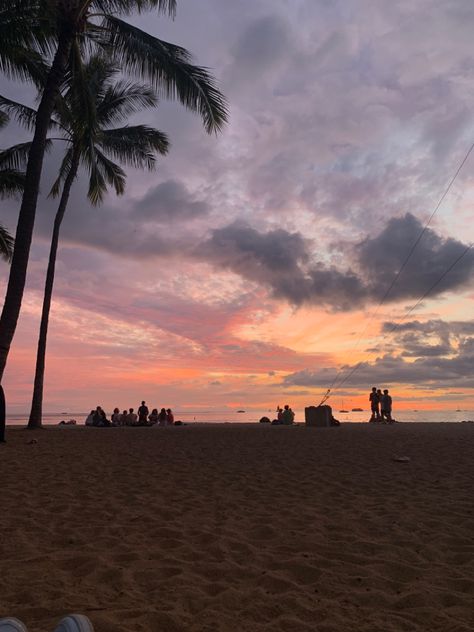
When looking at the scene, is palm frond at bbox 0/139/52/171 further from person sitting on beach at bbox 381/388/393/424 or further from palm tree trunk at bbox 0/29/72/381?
person sitting on beach at bbox 381/388/393/424

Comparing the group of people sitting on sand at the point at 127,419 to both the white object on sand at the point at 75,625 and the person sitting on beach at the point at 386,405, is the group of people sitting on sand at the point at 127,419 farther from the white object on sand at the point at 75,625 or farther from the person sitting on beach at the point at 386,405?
the white object on sand at the point at 75,625

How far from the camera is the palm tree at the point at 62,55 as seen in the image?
10477 millimetres

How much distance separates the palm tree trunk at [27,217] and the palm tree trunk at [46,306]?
6.38 m

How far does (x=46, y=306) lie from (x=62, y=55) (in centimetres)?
880

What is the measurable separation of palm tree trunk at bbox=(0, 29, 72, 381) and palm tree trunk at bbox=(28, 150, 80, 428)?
638cm

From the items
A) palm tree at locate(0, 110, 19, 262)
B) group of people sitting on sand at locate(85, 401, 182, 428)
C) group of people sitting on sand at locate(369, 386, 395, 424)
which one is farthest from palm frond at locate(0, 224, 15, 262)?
group of people sitting on sand at locate(369, 386, 395, 424)

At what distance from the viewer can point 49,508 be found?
17.7ft

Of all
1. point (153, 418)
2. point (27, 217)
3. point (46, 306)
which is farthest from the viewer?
point (153, 418)

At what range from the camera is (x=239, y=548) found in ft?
13.4

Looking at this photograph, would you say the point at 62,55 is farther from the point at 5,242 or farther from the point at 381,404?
the point at 381,404

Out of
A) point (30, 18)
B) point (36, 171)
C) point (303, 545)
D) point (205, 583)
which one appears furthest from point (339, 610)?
point (30, 18)

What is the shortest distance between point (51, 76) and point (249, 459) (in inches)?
373

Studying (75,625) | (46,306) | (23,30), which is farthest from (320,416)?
(75,625)

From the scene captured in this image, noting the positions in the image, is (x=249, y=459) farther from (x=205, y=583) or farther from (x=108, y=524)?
(x=205, y=583)
